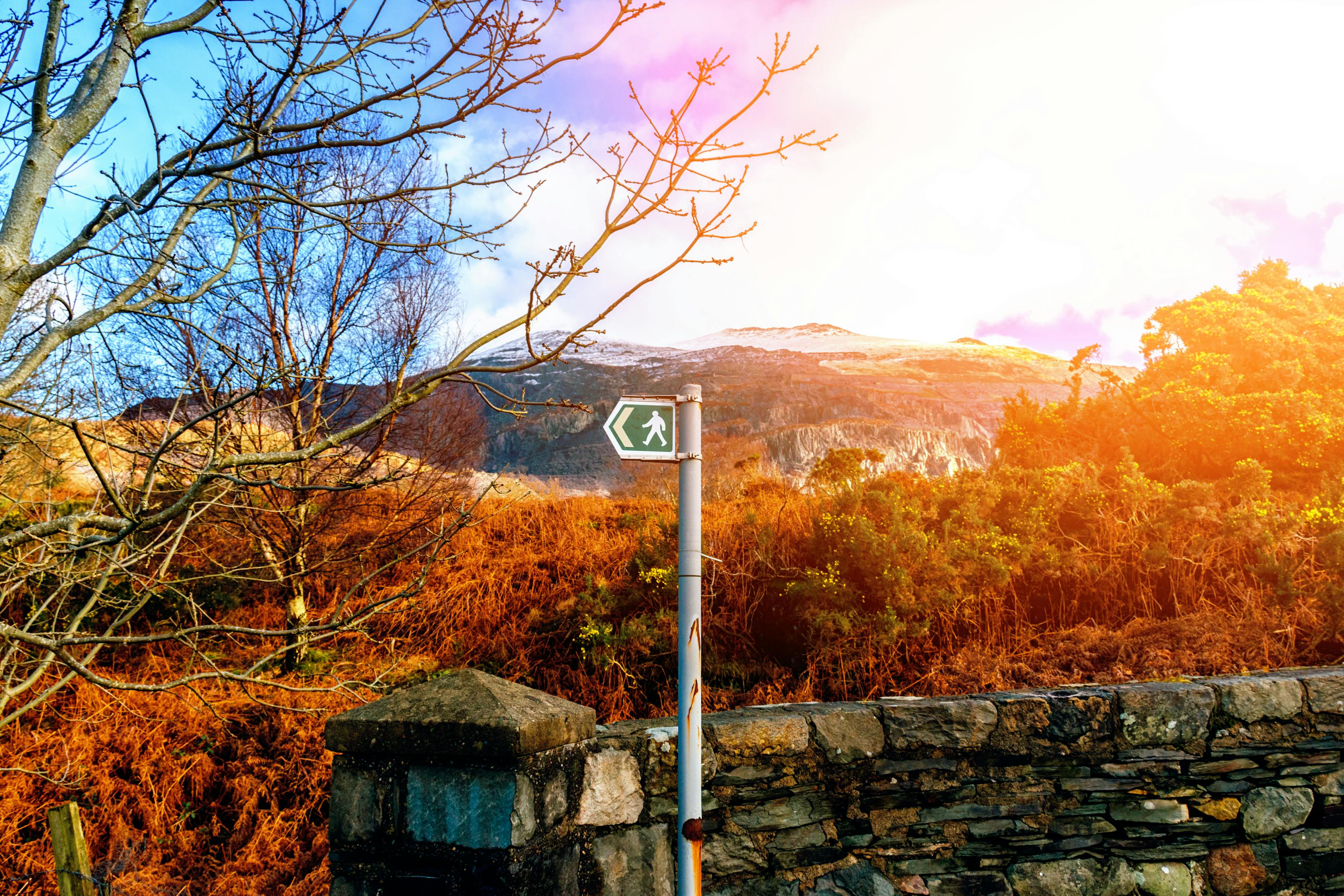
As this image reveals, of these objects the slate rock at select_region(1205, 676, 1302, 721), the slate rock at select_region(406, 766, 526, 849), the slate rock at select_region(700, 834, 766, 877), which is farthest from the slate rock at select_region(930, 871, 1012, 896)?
the slate rock at select_region(406, 766, 526, 849)

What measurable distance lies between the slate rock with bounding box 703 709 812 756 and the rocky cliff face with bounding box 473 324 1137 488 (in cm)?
807

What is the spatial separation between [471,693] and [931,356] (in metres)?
23.9

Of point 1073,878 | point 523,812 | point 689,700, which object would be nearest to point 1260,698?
point 1073,878

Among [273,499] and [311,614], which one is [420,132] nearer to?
[273,499]

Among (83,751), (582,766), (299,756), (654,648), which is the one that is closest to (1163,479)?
(654,648)

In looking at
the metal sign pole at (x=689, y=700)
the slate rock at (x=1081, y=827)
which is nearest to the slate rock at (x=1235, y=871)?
the slate rock at (x=1081, y=827)

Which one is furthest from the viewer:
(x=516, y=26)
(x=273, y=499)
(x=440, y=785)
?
(x=273, y=499)

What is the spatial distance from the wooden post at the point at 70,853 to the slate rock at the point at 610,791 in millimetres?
1947

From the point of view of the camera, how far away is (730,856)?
9.84ft

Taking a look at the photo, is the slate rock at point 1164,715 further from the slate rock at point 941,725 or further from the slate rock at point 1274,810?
the slate rock at point 941,725

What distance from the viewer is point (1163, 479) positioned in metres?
6.73

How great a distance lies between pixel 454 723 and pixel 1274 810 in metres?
3.85

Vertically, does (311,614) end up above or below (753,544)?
below

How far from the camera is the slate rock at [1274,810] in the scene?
3.50m
